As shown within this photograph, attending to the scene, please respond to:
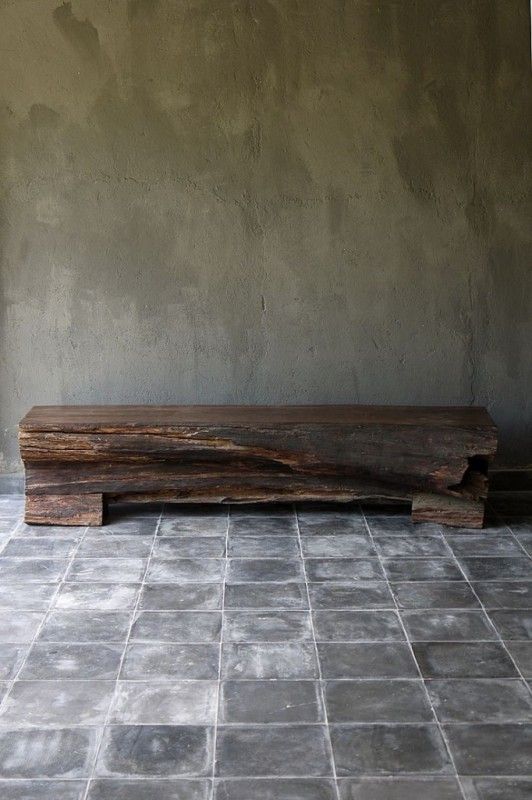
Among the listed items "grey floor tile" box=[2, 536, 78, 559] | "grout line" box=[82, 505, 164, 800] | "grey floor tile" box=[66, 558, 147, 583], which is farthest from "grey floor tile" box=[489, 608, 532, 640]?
"grey floor tile" box=[2, 536, 78, 559]

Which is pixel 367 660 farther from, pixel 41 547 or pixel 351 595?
pixel 41 547

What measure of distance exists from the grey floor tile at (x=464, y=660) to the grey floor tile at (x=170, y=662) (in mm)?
740

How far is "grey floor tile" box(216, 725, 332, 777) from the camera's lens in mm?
2518

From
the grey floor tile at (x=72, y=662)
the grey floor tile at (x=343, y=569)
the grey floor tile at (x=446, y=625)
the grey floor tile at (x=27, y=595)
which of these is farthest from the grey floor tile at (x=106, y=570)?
the grey floor tile at (x=446, y=625)

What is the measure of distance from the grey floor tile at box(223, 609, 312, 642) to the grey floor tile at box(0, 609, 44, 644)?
732 mm

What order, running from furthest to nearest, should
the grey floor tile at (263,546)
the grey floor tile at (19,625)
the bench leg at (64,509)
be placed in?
the bench leg at (64,509)
the grey floor tile at (263,546)
the grey floor tile at (19,625)

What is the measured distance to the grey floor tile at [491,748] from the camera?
2521 mm

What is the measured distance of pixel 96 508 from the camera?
471cm

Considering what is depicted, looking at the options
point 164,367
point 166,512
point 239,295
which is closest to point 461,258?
point 239,295

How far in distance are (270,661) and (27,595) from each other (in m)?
1.18

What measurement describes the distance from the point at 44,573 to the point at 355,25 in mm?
3336

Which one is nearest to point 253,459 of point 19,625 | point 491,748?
point 19,625

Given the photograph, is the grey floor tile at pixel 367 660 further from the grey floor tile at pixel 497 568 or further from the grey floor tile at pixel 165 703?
the grey floor tile at pixel 497 568

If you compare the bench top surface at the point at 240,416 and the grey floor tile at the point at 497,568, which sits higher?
the bench top surface at the point at 240,416
